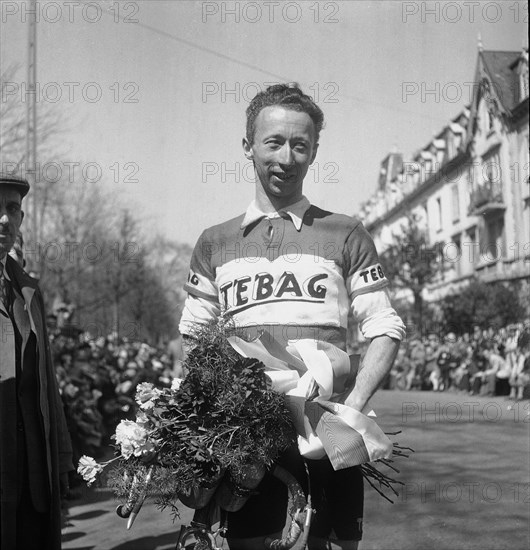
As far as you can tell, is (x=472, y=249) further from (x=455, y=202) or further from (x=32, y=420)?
Result: (x=32, y=420)

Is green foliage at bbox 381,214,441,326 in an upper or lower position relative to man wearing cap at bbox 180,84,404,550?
upper

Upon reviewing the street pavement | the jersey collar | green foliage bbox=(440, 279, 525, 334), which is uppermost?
green foliage bbox=(440, 279, 525, 334)

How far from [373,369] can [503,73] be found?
38450 mm

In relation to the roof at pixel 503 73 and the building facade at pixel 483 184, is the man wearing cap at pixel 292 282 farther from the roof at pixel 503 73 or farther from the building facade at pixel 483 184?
the roof at pixel 503 73

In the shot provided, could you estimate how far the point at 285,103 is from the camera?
3016mm

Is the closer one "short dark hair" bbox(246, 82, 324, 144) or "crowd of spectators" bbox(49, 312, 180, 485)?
"short dark hair" bbox(246, 82, 324, 144)

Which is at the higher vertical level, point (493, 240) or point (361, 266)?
point (493, 240)

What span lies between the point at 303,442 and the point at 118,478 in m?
0.57

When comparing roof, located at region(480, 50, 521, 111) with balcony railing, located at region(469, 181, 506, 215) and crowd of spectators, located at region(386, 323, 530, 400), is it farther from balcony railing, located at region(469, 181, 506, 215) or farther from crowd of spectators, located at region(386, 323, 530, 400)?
crowd of spectators, located at region(386, 323, 530, 400)

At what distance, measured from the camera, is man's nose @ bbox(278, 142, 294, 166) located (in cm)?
297

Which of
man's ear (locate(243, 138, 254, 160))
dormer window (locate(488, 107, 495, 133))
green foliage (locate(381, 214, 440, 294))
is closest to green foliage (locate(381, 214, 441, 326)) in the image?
green foliage (locate(381, 214, 440, 294))

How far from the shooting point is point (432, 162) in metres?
51.5

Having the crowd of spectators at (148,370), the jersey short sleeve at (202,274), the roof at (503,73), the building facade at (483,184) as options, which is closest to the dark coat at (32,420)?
the crowd of spectators at (148,370)

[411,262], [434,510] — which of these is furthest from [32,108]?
[411,262]
